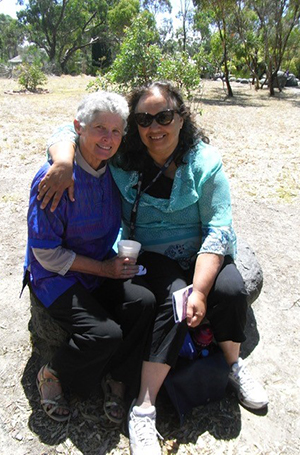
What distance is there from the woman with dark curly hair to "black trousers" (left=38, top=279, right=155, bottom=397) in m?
0.09

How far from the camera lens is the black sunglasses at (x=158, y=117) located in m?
2.46

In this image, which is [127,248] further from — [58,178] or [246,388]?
[246,388]

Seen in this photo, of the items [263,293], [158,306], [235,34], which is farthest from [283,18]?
[158,306]

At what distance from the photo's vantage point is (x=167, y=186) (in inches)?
103

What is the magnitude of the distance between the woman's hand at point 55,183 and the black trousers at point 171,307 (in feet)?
2.17

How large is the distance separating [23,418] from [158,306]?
100 cm

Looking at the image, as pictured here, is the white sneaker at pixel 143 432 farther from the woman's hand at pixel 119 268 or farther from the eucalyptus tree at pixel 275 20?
the eucalyptus tree at pixel 275 20

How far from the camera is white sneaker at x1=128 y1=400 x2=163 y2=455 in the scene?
2.09m

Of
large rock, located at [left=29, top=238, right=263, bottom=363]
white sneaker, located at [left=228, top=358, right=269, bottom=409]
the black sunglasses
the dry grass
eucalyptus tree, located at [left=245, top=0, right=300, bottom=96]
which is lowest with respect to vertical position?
the dry grass

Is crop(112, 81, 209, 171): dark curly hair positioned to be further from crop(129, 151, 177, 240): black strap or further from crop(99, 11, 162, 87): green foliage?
crop(99, 11, 162, 87): green foliage

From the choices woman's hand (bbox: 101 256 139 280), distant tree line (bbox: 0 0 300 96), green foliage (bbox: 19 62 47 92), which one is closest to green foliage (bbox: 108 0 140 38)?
distant tree line (bbox: 0 0 300 96)

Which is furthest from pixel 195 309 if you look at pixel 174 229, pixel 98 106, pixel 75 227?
pixel 98 106

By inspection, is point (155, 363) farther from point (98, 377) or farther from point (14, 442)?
point (14, 442)

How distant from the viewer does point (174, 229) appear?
262cm
